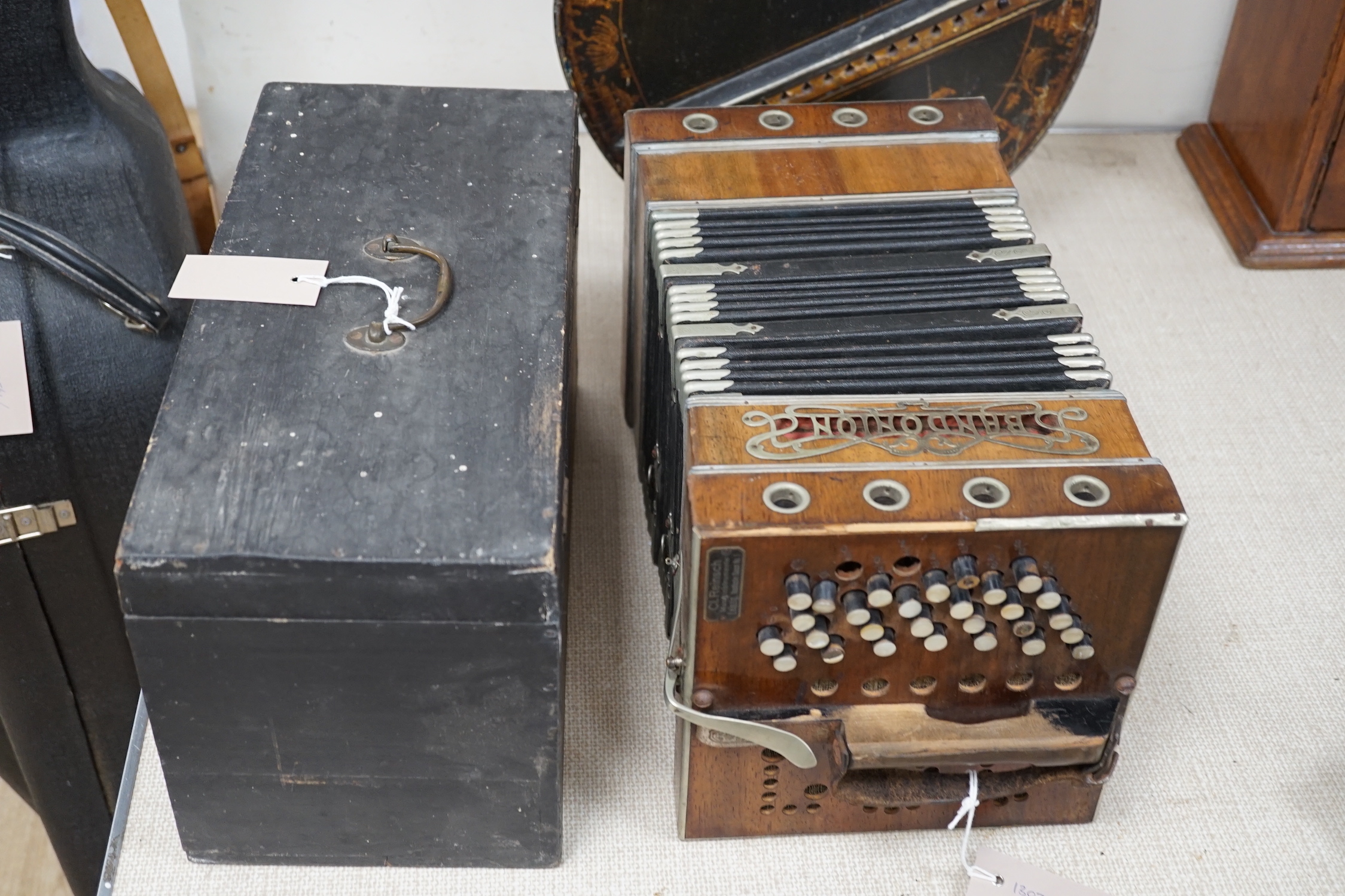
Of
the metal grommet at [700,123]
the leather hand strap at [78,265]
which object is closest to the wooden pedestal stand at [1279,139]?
the metal grommet at [700,123]

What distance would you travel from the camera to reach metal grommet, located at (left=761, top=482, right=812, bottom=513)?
1144 millimetres

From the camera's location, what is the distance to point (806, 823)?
4.53 feet

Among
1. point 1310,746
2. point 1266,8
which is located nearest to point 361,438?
point 1310,746

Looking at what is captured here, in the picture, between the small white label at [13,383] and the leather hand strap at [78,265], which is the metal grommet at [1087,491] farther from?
the small white label at [13,383]

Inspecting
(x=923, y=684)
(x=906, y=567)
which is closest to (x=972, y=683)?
(x=923, y=684)

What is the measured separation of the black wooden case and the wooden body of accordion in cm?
13

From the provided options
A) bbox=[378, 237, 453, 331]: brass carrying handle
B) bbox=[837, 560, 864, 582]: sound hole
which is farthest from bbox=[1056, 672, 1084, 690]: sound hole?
bbox=[378, 237, 453, 331]: brass carrying handle

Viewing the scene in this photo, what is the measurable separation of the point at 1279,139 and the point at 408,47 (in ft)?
4.15

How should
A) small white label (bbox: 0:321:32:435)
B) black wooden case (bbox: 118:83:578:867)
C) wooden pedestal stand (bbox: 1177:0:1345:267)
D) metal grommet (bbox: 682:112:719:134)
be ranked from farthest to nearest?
1. wooden pedestal stand (bbox: 1177:0:1345:267)
2. metal grommet (bbox: 682:112:719:134)
3. small white label (bbox: 0:321:32:435)
4. black wooden case (bbox: 118:83:578:867)

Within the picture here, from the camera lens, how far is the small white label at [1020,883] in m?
1.32

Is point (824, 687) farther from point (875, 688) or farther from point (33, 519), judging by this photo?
point (33, 519)

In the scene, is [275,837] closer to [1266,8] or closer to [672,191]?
[672,191]

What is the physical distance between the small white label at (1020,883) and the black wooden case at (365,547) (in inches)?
15.5

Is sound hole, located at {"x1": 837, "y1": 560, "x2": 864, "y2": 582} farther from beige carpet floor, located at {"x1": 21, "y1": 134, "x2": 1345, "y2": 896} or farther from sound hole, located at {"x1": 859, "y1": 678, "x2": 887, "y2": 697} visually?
beige carpet floor, located at {"x1": 21, "y1": 134, "x2": 1345, "y2": 896}
